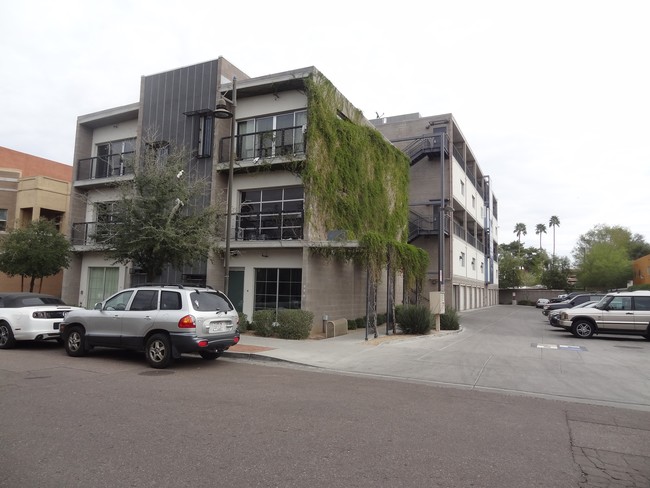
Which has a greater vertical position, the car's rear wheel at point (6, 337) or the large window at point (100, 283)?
the large window at point (100, 283)

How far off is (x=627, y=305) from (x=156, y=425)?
56.6 feet

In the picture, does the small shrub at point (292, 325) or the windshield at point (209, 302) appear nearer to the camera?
the windshield at point (209, 302)

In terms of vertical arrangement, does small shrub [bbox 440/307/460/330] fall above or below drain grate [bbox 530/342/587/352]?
above

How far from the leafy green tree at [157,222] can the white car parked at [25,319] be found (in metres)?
2.89

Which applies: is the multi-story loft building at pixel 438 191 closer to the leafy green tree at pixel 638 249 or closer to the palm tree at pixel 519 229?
the leafy green tree at pixel 638 249

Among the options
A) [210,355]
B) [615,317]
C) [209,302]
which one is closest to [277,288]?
[210,355]

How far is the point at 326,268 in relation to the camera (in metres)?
17.8

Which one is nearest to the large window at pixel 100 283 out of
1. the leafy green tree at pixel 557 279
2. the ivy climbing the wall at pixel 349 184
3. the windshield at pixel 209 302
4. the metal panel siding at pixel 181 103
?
the metal panel siding at pixel 181 103

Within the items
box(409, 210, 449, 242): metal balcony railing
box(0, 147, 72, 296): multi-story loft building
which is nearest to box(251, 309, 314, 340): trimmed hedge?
box(0, 147, 72, 296): multi-story loft building

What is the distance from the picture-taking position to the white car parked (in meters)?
11.5

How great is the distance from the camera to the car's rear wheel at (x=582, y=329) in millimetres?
17361

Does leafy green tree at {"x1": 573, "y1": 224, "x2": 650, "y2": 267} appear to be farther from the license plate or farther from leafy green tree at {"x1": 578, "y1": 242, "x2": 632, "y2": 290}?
the license plate

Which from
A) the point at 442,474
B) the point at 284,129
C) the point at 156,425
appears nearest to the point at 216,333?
the point at 156,425

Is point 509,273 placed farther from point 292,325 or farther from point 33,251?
point 33,251
